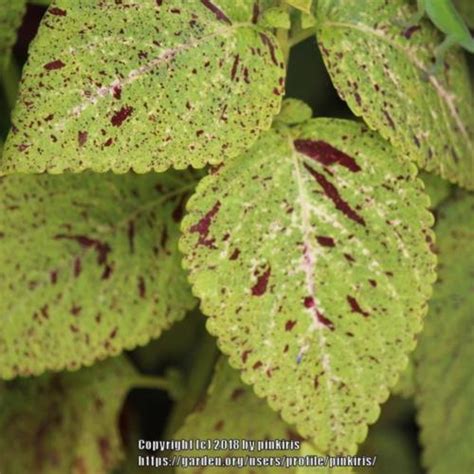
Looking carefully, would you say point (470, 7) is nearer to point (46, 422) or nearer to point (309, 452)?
point (309, 452)

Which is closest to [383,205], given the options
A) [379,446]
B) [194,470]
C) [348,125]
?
[348,125]

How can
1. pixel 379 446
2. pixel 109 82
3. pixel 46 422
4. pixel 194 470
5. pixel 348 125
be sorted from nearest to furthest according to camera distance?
pixel 109 82 → pixel 348 125 → pixel 194 470 → pixel 46 422 → pixel 379 446

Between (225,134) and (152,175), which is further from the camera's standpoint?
(152,175)

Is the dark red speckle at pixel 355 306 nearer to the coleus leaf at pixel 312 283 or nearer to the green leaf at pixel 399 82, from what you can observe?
the coleus leaf at pixel 312 283

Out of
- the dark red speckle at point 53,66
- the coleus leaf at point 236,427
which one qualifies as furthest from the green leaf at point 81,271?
the dark red speckle at point 53,66

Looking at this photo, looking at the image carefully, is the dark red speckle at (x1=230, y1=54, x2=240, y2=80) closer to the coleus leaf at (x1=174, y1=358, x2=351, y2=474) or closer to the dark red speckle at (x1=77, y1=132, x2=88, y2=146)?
the dark red speckle at (x1=77, y1=132, x2=88, y2=146)

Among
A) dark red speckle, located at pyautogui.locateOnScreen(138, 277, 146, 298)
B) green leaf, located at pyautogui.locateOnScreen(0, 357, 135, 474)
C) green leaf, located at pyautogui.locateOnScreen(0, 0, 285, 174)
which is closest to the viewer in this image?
green leaf, located at pyautogui.locateOnScreen(0, 0, 285, 174)

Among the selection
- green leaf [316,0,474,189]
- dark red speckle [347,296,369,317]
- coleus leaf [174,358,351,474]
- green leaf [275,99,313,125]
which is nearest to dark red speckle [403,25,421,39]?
green leaf [316,0,474,189]
